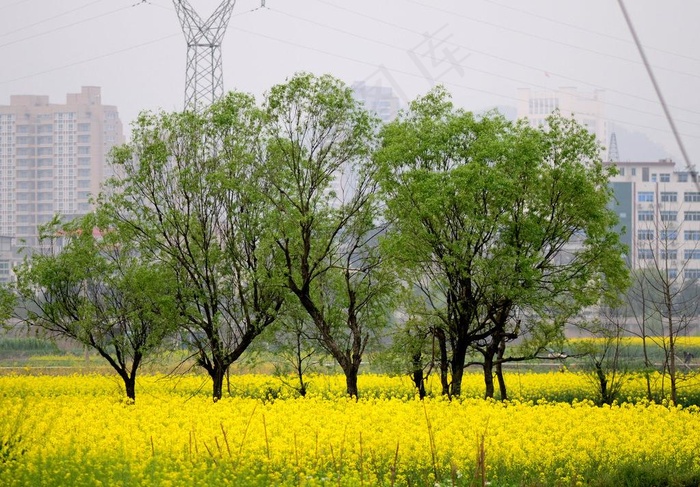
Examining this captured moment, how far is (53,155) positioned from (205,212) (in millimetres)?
104273

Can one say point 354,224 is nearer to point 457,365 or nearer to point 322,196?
point 322,196

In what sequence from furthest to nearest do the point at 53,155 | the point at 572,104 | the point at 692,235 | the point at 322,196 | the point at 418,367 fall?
1. the point at 572,104
2. the point at 53,155
3. the point at 692,235
4. the point at 418,367
5. the point at 322,196

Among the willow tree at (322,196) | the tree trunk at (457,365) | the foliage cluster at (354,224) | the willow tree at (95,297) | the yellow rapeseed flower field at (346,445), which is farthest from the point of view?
the willow tree at (95,297)

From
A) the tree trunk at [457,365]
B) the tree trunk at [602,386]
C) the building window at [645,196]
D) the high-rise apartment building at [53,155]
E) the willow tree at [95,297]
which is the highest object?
the high-rise apartment building at [53,155]

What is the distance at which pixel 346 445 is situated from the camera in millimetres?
11531

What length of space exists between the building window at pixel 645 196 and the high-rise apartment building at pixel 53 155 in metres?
62.3

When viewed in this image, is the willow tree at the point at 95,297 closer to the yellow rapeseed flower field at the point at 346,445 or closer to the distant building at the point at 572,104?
the yellow rapeseed flower field at the point at 346,445

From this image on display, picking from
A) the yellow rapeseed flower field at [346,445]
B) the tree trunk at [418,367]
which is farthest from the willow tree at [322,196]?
the yellow rapeseed flower field at [346,445]

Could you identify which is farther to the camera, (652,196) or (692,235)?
(652,196)

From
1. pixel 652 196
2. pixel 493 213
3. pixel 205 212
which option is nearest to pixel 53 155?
pixel 652 196

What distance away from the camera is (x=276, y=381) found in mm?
27156

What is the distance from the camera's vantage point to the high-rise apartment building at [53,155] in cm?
11625

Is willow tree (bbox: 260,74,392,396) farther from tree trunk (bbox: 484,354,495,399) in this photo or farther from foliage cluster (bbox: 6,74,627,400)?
tree trunk (bbox: 484,354,495,399)

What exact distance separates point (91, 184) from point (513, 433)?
11079 cm
